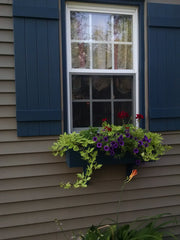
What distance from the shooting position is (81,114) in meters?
2.27

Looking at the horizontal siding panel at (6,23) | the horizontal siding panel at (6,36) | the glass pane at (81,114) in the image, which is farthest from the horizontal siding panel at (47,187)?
the horizontal siding panel at (6,23)

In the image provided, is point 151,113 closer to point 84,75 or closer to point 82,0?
point 84,75

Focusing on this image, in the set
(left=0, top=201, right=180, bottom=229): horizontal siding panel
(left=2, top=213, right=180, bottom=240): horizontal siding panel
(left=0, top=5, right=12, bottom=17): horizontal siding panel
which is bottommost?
(left=2, top=213, right=180, bottom=240): horizontal siding panel

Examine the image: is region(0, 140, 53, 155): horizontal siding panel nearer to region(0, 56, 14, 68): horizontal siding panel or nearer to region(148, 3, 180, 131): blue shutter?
region(0, 56, 14, 68): horizontal siding panel

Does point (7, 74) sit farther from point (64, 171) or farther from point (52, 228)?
point (52, 228)

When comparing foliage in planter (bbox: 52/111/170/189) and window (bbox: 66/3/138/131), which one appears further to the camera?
window (bbox: 66/3/138/131)

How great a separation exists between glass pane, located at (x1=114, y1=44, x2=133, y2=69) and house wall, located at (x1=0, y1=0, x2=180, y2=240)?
626 mm

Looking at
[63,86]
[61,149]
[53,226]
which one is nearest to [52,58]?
[63,86]

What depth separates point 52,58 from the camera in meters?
2.06

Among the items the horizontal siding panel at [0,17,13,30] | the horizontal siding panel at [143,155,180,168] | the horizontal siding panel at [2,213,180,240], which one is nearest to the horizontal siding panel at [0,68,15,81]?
the horizontal siding panel at [0,17,13,30]

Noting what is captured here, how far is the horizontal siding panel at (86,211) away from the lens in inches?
80.8

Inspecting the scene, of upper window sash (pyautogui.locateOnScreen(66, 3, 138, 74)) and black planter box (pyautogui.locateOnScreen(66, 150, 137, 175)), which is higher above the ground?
upper window sash (pyautogui.locateOnScreen(66, 3, 138, 74))

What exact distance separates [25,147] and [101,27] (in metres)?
1.41

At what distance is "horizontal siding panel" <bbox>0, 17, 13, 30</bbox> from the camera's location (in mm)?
1995
